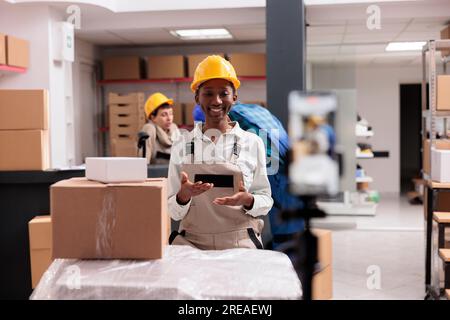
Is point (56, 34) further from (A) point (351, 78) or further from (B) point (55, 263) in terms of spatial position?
(A) point (351, 78)

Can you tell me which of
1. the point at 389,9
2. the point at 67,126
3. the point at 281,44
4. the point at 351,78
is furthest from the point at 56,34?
the point at 351,78

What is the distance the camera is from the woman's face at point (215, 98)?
202cm

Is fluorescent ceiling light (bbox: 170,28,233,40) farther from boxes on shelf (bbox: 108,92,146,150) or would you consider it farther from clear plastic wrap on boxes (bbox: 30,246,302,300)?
clear plastic wrap on boxes (bbox: 30,246,302,300)

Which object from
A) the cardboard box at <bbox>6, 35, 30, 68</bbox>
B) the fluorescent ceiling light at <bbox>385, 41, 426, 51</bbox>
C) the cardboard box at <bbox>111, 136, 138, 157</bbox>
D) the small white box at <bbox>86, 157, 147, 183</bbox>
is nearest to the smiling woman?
the small white box at <bbox>86, 157, 147, 183</bbox>

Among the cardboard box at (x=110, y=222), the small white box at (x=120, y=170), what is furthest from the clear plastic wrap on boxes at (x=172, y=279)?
the small white box at (x=120, y=170)

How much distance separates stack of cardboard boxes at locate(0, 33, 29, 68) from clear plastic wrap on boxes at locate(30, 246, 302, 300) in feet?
12.3

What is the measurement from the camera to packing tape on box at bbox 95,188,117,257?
1612 millimetres

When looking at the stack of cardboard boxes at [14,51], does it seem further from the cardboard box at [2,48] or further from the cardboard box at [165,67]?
the cardboard box at [165,67]

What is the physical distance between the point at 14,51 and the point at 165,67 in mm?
3428

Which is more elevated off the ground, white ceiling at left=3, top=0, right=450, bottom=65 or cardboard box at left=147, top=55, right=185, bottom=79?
white ceiling at left=3, top=0, right=450, bottom=65

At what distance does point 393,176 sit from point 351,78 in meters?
2.16

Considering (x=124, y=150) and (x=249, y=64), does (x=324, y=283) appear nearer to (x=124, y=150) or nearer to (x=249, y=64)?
(x=124, y=150)

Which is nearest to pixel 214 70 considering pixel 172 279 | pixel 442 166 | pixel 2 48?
pixel 172 279

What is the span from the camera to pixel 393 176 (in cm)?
1051
